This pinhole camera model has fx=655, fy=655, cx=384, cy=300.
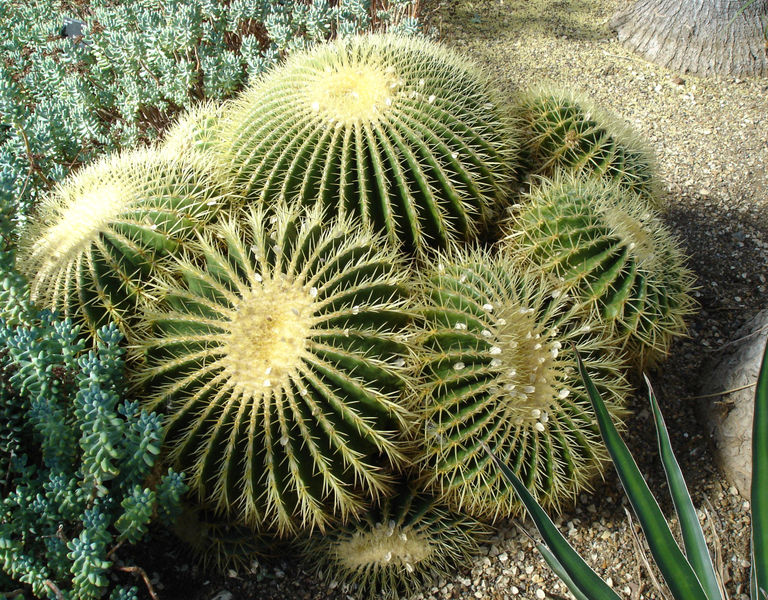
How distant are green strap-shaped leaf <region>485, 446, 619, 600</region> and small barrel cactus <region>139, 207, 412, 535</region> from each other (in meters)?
0.46

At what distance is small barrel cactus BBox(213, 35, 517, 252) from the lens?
2639mm

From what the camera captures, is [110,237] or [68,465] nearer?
Result: [68,465]

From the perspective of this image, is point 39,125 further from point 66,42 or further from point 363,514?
point 363,514

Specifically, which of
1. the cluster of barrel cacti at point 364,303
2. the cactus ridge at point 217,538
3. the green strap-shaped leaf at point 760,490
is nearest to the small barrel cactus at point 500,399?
the cluster of barrel cacti at point 364,303

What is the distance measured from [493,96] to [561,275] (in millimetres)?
1002

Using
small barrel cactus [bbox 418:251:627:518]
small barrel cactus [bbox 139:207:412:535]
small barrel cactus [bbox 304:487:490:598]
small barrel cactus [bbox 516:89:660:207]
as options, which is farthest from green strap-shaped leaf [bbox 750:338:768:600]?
small barrel cactus [bbox 516:89:660:207]

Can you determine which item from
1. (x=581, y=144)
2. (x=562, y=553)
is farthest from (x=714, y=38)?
(x=562, y=553)

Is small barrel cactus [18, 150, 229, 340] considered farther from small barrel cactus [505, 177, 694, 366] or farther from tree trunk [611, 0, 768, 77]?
tree trunk [611, 0, 768, 77]

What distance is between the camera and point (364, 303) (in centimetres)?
228

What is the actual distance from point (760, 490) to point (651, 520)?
34 cm

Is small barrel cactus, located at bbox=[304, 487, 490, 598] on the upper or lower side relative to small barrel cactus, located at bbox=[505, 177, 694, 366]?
A: lower

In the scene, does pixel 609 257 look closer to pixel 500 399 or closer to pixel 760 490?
pixel 500 399

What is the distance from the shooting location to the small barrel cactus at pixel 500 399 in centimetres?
226

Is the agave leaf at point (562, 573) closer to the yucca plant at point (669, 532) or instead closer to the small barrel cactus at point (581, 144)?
the yucca plant at point (669, 532)
